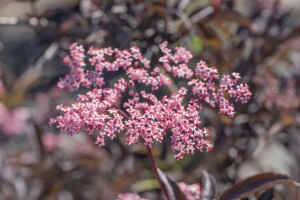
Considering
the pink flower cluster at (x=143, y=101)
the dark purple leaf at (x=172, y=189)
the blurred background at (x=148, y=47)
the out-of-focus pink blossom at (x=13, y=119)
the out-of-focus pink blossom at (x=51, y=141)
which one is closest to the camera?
the pink flower cluster at (x=143, y=101)

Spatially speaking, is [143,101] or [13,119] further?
[13,119]

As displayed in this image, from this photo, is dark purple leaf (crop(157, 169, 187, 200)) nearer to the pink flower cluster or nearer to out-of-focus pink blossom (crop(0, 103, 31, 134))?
A: the pink flower cluster

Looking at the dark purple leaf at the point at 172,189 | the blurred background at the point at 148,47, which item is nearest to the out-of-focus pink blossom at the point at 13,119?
the blurred background at the point at 148,47

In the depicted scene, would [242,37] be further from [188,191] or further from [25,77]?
[188,191]

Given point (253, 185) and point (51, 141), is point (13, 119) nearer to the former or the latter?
point (51, 141)

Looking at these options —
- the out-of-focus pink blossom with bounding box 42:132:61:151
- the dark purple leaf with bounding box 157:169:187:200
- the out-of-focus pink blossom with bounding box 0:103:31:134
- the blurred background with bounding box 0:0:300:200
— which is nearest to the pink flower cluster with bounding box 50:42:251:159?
the dark purple leaf with bounding box 157:169:187:200

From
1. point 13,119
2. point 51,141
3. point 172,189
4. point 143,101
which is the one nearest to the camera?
point 143,101

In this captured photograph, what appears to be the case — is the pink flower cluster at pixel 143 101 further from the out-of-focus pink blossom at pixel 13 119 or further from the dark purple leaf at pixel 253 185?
the out-of-focus pink blossom at pixel 13 119

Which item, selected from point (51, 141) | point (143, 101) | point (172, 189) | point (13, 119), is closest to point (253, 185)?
point (172, 189)
